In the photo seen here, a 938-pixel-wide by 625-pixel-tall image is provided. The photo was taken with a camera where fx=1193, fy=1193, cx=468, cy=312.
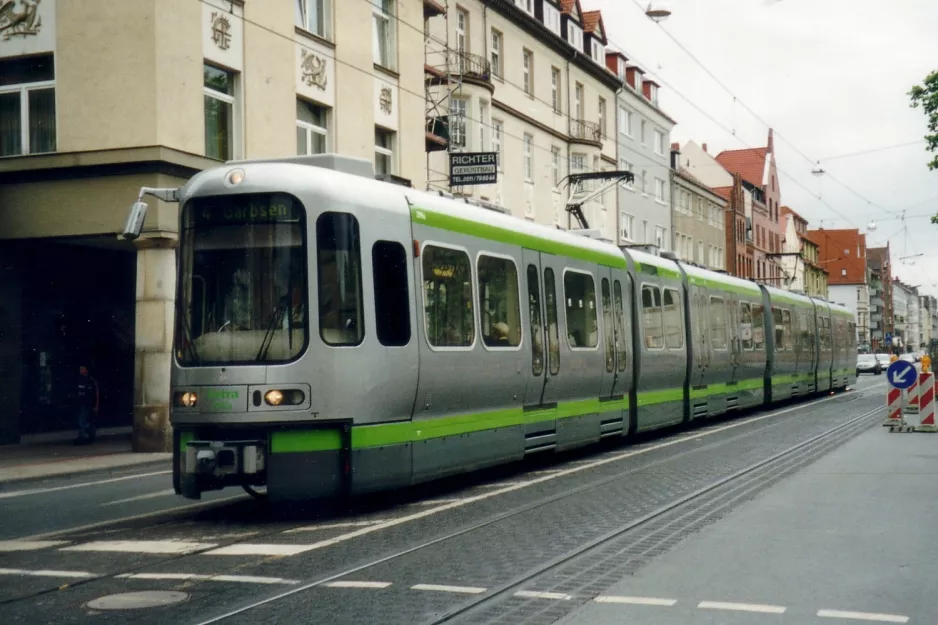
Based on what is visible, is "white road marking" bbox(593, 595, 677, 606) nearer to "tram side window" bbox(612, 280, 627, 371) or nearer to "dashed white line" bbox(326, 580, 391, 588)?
"dashed white line" bbox(326, 580, 391, 588)

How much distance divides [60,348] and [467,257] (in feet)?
45.9

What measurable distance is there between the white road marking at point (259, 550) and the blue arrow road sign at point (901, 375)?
14372mm

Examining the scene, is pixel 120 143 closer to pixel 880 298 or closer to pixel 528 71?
pixel 528 71

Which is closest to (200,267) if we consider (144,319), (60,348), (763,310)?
(144,319)

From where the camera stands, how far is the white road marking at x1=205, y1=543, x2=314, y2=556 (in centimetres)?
855

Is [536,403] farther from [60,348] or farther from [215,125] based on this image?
[60,348]

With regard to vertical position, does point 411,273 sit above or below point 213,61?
below

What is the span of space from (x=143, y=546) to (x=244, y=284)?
241cm

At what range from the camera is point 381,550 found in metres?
8.63

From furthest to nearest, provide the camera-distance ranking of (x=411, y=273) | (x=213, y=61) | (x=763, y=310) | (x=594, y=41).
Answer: (x=594, y=41), (x=763, y=310), (x=213, y=61), (x=411, y=273)

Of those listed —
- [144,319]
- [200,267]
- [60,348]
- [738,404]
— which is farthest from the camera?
[738,404]

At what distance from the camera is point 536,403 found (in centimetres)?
1434

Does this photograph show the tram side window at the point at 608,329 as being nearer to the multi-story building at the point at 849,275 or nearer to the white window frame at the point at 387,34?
the white window frame at the point at 387,34

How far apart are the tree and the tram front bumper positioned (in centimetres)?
2976
